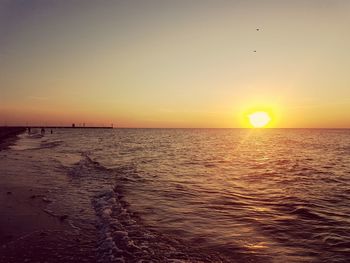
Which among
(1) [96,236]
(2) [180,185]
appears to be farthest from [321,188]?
(1) [96,236]

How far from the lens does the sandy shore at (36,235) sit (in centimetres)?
766

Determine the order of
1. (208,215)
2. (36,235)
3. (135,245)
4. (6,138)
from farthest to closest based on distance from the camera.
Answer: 1. (6,138)
2. (208,215)
3. (36,235)
4. (135,245)

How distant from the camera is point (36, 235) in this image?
909 cm

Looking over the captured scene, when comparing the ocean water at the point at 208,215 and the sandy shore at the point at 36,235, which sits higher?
the sandy shore at the point at 36,235

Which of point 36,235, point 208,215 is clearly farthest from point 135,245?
point 208,215

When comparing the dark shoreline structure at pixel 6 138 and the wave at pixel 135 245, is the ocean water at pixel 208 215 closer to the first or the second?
the wave at pixel 135 245

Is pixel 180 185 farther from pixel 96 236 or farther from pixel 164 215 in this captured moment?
pixel 96 236

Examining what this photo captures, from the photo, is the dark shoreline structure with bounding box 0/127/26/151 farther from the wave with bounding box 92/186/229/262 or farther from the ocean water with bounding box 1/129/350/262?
the wave with bounding box 92/186/229/262

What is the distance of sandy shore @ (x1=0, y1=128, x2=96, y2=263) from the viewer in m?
7.66

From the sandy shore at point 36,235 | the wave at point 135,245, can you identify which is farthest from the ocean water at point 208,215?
the sandy shore at point 36,235

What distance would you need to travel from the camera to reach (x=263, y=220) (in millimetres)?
11562

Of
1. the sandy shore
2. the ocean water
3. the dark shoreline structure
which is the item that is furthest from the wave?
the dark shoreline structure

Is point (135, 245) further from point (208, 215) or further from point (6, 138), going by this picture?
point (6, 138)

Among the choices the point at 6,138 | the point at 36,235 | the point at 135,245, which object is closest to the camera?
the point at 135,245
